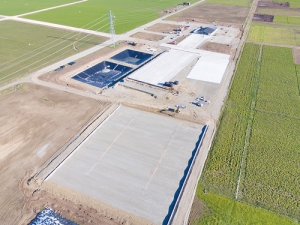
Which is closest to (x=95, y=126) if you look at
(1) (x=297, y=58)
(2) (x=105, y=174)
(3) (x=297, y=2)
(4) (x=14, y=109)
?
(2) (x=105, y=174)

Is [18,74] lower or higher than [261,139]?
higher

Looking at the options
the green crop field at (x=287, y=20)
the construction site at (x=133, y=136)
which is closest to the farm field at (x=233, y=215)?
the construction site at (x=133, y=136)

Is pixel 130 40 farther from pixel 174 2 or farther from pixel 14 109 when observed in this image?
pixel 174 2

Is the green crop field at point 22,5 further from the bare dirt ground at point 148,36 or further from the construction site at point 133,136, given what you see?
the construction site at point 133,136

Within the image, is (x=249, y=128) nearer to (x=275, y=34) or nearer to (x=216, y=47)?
(x=216, y=47)

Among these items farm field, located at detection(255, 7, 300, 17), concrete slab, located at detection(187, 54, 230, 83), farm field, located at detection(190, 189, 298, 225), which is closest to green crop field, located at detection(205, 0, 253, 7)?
farm field, located at detection(255, 7, 300, 17)

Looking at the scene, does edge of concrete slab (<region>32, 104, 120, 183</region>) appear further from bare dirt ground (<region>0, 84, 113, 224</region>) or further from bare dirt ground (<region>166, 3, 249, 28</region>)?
bare dirt ground (<region>166, 3, 249, 28</region>)

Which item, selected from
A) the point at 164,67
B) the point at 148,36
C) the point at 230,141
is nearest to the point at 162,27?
the point at 148,36
